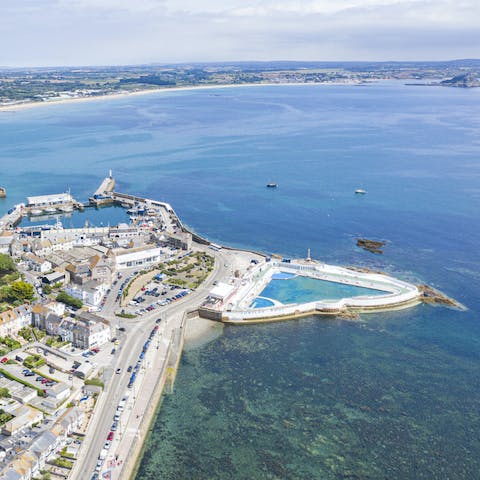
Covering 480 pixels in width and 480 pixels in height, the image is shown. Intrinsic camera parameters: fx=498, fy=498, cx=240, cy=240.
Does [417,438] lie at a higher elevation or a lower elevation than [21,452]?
lower

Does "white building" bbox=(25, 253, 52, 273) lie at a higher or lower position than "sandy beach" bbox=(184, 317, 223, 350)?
higher

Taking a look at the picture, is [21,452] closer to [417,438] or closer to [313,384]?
[313,384]

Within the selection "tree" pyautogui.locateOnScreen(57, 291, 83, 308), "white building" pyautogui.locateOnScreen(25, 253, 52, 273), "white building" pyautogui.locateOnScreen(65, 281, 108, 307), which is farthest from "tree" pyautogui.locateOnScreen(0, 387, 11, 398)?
"white building" pyautogui.locateOnScreen(25, 253, 52, 273)

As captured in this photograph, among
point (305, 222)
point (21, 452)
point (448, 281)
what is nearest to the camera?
point (21, 452)

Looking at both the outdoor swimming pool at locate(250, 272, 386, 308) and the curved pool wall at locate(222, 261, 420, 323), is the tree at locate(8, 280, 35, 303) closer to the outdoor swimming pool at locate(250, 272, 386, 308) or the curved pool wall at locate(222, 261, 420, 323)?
the curved pool wall at locate(222, 261, 420, 323)

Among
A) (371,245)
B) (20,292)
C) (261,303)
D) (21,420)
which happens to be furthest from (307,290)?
(21,420)

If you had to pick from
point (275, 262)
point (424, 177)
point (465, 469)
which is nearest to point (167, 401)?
point (465, 469)

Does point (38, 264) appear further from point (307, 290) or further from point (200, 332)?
point (307, 290)

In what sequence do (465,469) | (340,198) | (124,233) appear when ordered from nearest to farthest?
(465,469), (124,233), (340,198)
